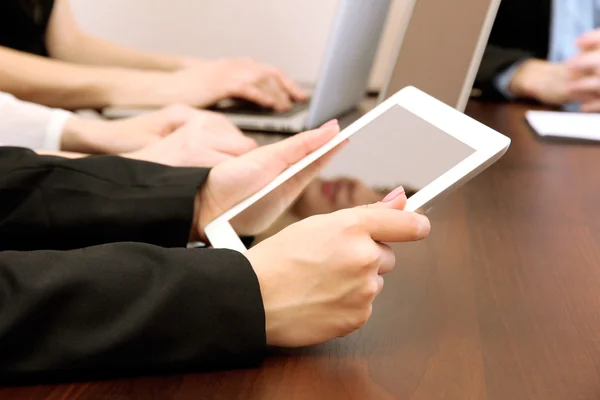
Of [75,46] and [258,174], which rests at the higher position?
[258,174]

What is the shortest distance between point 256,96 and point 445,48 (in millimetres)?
307

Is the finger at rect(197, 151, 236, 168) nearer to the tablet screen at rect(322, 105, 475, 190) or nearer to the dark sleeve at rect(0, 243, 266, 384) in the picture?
the tablet screen at rect(322, 105, 475, 190)

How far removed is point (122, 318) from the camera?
1.46ft

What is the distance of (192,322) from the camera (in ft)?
1.47

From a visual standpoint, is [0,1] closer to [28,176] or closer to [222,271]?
[28,176]

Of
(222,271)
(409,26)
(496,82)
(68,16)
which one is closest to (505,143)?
(222,271)

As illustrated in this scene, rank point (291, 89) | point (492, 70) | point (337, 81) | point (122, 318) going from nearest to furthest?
point (122, 318) → point (337, 81) → point (291, 89) → point (492, 70)

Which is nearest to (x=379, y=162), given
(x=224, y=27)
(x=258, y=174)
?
(x=258, y=174)

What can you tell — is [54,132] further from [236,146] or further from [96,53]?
[96,53]

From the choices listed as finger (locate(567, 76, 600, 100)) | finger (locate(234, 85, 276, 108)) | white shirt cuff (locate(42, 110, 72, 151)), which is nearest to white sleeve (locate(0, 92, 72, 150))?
white shirt cuff (locate(42, 110, 72, 151))

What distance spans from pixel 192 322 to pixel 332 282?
0.34ft

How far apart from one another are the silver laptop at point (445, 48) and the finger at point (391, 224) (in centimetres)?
46

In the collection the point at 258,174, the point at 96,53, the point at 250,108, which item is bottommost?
the point at 96,53

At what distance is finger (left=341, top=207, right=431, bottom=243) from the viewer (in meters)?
0.46
